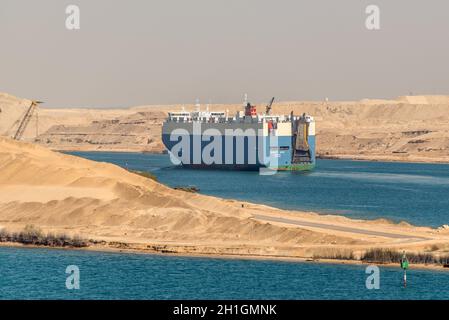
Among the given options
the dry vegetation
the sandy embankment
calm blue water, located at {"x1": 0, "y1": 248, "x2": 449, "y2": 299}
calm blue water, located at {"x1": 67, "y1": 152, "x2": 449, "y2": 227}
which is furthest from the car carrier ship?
the dry vegetation

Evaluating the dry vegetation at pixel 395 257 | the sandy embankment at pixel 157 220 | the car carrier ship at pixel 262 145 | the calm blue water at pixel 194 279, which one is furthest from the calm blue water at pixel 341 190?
the calm blue water at pixel 194 279

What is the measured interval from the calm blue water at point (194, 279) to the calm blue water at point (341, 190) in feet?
101

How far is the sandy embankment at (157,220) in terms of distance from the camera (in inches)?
2790

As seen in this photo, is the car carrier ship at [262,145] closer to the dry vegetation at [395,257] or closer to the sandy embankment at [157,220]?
the sandy embankment at [157,220]

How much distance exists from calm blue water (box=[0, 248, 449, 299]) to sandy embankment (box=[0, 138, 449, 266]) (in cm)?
528

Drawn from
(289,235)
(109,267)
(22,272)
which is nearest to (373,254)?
(289,235)

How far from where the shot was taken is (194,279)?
5769 centimetres

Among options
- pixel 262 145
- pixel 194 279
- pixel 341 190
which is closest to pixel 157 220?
pixel 194 279

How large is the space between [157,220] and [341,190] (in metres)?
59.7

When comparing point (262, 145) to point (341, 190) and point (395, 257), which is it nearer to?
point (341, 190)

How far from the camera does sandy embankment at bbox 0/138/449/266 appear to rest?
70.9 metres

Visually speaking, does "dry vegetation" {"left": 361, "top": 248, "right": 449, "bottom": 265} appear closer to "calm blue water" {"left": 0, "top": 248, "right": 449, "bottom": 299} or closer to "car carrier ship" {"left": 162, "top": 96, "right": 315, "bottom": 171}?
"calm blue water" {"left": 0, "top": 248, "right": 449, "bottom": 299}

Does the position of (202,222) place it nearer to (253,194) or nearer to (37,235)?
(37,235)

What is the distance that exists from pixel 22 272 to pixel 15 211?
96.0 ft
